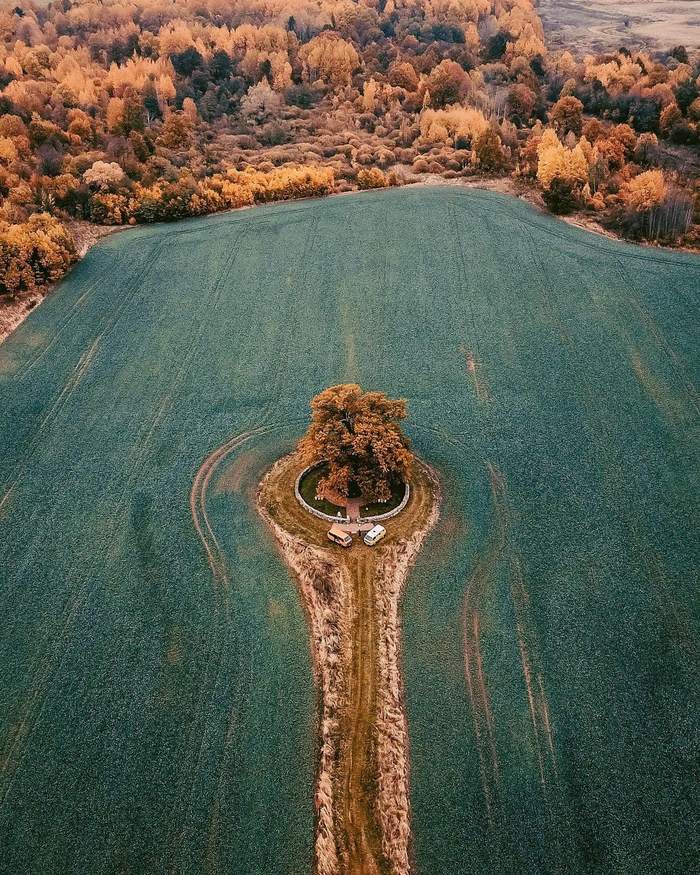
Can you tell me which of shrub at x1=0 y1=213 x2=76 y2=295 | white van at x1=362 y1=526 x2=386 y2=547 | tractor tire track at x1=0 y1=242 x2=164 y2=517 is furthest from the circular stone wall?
shrub at x1=0 y1=213 x2=76 y2=295

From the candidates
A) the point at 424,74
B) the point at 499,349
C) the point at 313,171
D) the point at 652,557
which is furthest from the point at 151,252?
the point at 424,74

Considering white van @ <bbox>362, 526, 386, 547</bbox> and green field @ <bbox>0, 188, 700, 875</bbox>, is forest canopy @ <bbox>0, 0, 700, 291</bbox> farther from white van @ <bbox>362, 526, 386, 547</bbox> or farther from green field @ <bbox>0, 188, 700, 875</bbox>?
white van @ <bbox>362, 526, 386, 547</bbox>

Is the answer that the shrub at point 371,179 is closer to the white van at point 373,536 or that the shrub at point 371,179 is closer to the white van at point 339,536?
the white van at point 339,536

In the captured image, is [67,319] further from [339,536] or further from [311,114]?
[311,114]

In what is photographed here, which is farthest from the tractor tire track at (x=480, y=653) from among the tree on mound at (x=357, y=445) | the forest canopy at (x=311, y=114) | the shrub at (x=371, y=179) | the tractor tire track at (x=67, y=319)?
the shrub at (x=371, y=179)

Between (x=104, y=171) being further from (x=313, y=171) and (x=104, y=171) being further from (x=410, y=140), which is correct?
(x=410, y=140)
